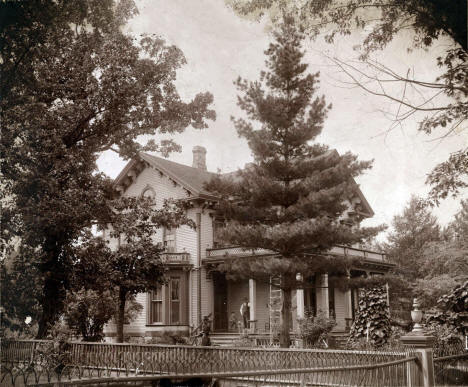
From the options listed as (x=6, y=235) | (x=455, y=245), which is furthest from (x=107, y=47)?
(x=455, y=245)

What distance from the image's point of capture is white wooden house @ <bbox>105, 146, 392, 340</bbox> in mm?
26531

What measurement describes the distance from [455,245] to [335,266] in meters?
17.3

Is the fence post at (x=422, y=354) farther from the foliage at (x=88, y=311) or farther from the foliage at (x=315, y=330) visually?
the foliage at (x=88, y=311)

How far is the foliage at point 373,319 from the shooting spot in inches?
678

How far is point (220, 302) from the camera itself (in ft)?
93.2

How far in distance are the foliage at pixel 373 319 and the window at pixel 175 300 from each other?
456 inches

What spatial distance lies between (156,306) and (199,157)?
37.8 ft

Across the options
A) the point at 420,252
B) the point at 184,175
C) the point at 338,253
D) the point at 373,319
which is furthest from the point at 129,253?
the point at 420,252

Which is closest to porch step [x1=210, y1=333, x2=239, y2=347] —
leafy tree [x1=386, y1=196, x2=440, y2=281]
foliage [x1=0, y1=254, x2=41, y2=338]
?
foliage [x1=0, y1=254, x2=41, y2=338]

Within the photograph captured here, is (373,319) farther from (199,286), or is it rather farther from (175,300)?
(175,300)

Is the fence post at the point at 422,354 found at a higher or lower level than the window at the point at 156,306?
lower

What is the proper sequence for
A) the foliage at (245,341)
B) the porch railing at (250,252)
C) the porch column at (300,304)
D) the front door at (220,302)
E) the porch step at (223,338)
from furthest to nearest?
1. the front door at (220,302)
2. the porch railing at (250,252)
3. the porch column at (300,304)
4. the porch step at (223,338)
5. the foliage at (245,341)

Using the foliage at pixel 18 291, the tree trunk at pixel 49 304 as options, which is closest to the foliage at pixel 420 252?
the tree trunk at pixel 49 304

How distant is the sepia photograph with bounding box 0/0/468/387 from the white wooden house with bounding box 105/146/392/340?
2.11 meters
